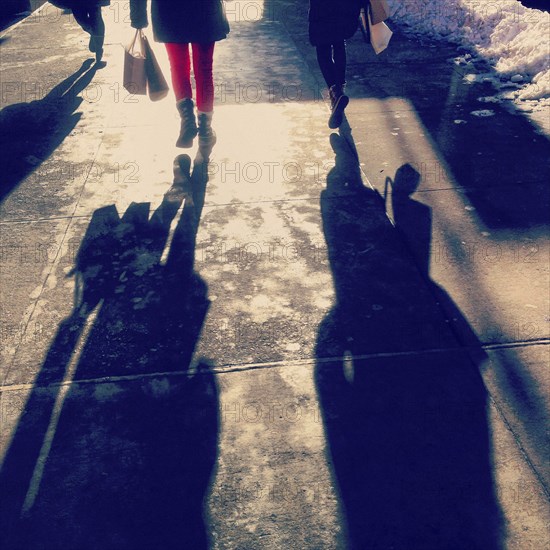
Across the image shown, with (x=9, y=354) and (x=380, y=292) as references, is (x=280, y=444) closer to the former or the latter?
(x=380, y=292)

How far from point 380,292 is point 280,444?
3.84ft

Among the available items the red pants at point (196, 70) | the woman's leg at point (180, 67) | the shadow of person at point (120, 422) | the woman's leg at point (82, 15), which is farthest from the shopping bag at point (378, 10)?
the woman's leg at point (82, 15)

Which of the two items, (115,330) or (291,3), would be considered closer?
(115,330)

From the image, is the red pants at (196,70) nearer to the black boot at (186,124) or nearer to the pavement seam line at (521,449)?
the black boot at (186,124)

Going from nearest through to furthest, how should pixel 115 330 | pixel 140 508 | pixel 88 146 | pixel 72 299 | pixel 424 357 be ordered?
pixel 140 508, pixel 424 357, pixel 115 330, pixel 72 299, pixel 88 146

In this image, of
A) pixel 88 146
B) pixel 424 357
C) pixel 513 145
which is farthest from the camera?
pixel 88 146

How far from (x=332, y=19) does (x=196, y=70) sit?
3.71ft

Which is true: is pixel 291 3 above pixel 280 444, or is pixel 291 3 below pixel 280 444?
below

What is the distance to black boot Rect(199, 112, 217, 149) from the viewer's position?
5.10 m

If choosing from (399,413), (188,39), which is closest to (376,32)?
(188,39)

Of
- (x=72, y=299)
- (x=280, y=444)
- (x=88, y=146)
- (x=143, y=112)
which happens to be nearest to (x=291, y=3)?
(x=143, y=112)

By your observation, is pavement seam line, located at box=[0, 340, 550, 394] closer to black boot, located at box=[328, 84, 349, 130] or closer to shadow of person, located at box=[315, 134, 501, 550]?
shadow of person, located at box=[315, 134, 501, 550]

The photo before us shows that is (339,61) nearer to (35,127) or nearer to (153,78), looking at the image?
(153,78)

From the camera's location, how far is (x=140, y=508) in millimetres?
2271
